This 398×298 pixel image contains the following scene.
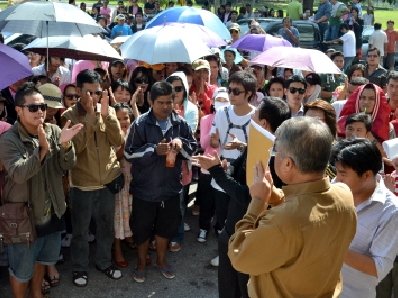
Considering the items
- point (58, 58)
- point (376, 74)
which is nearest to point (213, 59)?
point (58, 58)

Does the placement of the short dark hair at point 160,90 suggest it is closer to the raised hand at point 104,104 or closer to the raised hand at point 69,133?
the raised hand at point 104,104

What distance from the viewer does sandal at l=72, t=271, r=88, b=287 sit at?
14.9 ft

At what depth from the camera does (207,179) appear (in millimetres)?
5625

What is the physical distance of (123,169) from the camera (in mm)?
4879

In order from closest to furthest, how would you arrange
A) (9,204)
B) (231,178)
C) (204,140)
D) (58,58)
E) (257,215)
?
(257,215) → (231,178) → (9,204) → (204,140) → (58,58)

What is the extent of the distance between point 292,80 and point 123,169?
2051 mm

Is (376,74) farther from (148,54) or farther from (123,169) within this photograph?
(123,169)

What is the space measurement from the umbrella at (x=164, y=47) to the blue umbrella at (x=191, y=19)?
227 centimetres

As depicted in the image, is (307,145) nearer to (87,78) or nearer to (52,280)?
(87,78)

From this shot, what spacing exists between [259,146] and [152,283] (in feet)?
8.40

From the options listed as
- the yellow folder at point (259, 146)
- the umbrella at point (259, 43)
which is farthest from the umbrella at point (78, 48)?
the yellow folder at point (259, 146)

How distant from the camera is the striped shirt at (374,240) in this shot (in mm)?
2631

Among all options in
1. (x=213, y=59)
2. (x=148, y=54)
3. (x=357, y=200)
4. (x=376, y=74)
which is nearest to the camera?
(x=357, y=200)

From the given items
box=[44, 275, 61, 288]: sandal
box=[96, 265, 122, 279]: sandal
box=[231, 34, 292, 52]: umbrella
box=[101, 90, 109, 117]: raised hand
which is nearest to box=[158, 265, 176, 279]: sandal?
box=[96, 265, 122, 279]: sandal
